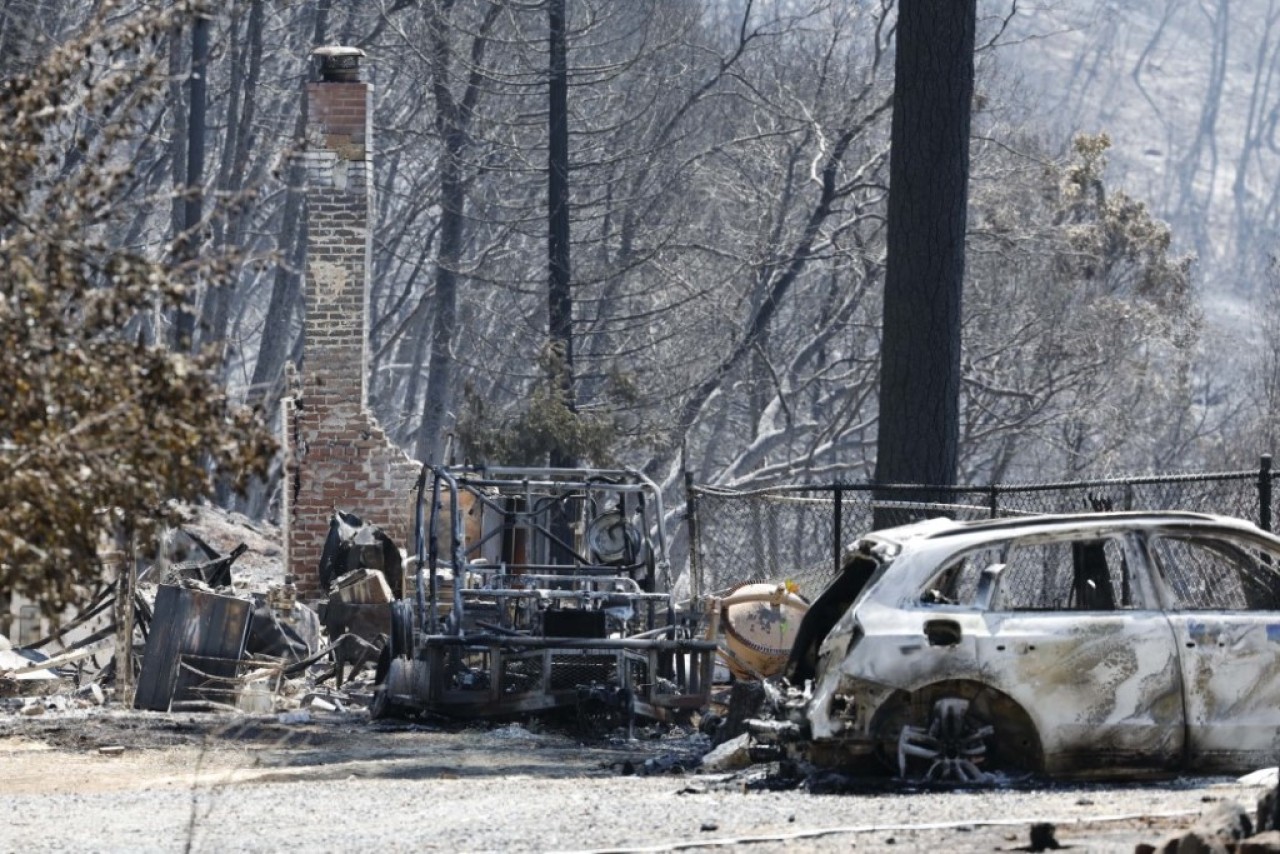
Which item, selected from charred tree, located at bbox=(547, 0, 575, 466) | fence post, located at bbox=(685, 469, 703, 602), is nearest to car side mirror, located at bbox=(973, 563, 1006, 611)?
fence post, located at bbox=(685, 469, 703, 602)

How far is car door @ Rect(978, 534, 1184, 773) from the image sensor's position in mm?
11680

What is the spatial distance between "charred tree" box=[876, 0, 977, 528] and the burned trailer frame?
352 cm

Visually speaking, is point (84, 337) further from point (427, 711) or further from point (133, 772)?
point (427, 711)

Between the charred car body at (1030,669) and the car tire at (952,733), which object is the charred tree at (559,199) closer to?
the charred car body at (1030,669)

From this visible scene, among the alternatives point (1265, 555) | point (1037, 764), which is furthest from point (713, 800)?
point (1265, 555)

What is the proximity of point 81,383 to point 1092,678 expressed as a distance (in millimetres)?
5952

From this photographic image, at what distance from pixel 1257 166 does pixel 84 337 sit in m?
160

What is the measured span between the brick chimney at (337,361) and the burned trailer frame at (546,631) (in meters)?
6.06

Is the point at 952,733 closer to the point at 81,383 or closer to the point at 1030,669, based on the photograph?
A: the point at 1030,669

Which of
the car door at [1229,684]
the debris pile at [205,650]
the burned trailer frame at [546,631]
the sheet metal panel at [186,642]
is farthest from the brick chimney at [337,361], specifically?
the car door at [1229,684]

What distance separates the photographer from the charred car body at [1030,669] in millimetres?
11625

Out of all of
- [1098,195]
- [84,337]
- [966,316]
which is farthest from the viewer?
[1098,195]

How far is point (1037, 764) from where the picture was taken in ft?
38.6

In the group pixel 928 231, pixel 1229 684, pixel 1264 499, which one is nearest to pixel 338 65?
pixel 928 231
